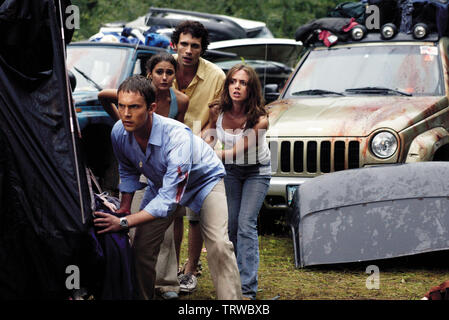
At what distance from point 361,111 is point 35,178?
408 cm

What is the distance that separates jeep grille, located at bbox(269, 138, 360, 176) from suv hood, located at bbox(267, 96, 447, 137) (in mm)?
88

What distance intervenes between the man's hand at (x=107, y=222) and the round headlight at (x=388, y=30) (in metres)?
5.09

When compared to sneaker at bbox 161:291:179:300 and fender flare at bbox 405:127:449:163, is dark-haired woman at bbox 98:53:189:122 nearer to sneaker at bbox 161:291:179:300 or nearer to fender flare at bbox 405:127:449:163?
sneaker at bbox 161:291:179:300

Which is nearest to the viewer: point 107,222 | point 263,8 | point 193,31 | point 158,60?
point 107,222

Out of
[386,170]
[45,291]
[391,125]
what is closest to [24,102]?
[45,291]

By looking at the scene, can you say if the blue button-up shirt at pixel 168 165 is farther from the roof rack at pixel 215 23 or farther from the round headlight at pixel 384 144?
the roof rack at pixel 215 23

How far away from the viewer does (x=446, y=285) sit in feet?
13.9

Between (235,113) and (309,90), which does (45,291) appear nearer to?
(235,113)

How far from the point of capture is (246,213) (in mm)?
5191

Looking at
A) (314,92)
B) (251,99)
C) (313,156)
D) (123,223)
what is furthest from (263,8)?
(123,223)

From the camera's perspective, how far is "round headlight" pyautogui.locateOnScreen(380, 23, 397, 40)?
8.20 metres

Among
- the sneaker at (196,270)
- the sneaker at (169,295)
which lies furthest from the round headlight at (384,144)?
the sneaker at (169,295)

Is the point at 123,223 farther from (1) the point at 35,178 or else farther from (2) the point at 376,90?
(2) the point at 376,90

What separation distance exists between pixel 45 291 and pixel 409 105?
14.8ft
